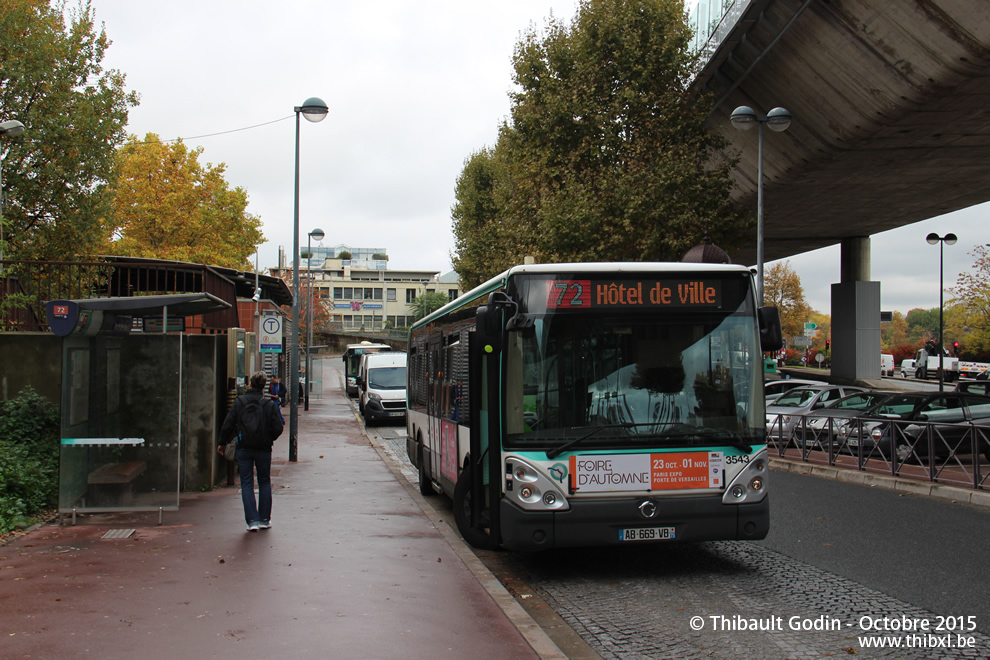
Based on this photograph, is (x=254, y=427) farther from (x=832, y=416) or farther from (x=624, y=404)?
(x=832, y=416)

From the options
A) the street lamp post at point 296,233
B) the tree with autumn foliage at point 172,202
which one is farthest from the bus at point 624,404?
the tree with autumn foliage at point 172,202

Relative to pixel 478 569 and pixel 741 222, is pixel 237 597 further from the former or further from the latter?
pixel 741 222

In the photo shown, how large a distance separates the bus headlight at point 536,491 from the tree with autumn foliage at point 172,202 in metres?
32.7

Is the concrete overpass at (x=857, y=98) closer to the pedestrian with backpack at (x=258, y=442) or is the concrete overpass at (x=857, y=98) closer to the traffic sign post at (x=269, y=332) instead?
the pedestrian with backpack at (x=258, y=442)

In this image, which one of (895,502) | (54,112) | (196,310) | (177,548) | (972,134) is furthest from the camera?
(972,134)

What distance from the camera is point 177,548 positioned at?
27.2 ft

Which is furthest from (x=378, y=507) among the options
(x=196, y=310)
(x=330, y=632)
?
(x=330, y=632)

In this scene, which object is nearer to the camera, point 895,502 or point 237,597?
point 237,597

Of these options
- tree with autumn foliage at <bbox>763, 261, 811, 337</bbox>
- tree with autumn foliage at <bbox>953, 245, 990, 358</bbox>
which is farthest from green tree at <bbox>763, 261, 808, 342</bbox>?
tree with autumn foliage at <bbox>953, 245, 990, 358</bbox>

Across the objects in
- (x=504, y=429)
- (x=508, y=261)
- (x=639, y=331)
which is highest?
(x=508, y=261)

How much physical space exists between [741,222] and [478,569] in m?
24.6

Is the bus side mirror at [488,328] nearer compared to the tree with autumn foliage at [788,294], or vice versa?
the bus side mirror at [488,328]

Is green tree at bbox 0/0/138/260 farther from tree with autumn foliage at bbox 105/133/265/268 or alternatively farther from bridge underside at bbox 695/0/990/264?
tree with autumn foliage at bbox 105/133/265/268

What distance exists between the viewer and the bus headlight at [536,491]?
7395 millimetres
